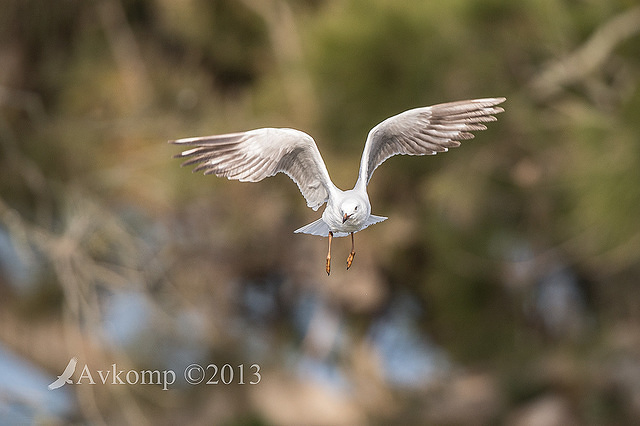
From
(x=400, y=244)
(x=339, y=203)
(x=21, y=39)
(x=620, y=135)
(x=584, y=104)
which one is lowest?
(x=339, y=203)

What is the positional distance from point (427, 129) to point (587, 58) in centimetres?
245

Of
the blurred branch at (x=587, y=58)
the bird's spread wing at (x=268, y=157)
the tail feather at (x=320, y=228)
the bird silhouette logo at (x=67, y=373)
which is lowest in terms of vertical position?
the tail feather at (x=320, y=228)

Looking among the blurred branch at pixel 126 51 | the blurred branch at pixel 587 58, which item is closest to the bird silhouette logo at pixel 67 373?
the blurred branch at pixel 126 51

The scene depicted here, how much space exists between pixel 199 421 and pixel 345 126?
1836 mm

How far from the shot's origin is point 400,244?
A: 4.13 m

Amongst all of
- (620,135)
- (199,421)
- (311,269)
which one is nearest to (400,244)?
(311,269)

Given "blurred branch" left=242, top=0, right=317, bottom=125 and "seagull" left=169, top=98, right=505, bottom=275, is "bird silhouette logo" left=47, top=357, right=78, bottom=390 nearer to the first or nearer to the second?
"blurred branch" left=242, top=0, right=317, bottom=125

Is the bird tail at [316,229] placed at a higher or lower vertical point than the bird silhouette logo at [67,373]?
lower

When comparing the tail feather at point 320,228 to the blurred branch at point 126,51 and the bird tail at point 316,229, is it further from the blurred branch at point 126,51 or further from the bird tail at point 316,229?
the blurred branch at point 126,51

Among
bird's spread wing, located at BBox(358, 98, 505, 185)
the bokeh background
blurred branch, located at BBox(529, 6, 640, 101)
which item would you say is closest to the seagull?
bird's spread wing, located at BBox(358, 98, 505, 185)

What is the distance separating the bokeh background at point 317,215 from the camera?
2.96m

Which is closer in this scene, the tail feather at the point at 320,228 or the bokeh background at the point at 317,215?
the tail feather at the point at 320,228

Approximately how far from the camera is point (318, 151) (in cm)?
70

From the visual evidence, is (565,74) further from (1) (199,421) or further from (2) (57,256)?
(1) (199,421)
